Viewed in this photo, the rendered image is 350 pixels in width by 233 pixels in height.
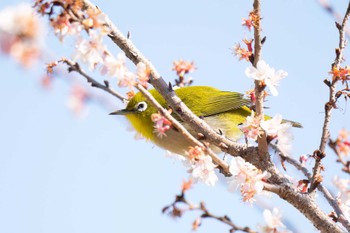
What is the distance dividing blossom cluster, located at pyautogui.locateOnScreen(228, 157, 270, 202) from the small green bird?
69.1 inches

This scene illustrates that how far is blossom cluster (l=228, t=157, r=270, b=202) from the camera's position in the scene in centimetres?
304

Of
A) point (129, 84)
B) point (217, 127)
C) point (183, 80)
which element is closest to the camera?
point (129, 84)

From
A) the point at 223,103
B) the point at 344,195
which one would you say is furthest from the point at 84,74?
the point at 223,103

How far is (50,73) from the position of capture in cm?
300

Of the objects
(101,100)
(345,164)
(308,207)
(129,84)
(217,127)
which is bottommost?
(308,207)

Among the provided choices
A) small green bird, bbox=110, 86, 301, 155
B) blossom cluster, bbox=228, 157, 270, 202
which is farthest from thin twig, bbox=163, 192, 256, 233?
small green bird, bbox=110, 86, 301, 155

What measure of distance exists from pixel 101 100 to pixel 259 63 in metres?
1.34

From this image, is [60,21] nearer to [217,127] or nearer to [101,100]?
[101,100]

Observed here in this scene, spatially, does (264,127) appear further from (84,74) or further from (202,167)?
(84,74)

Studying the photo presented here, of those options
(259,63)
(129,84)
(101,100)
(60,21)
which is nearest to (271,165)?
(259,63)

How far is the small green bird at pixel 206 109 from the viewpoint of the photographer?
5090 mm

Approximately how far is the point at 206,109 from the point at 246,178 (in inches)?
93.3

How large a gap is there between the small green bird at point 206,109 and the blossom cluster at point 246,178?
5.76 feet

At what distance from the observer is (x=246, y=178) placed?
10.2 feet
